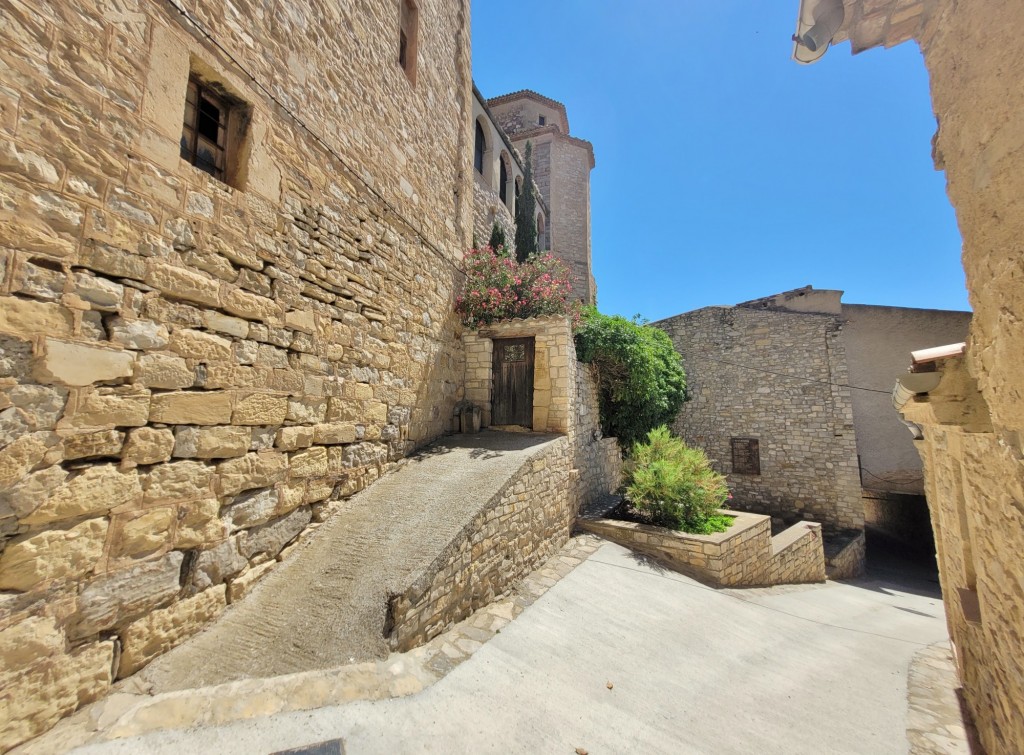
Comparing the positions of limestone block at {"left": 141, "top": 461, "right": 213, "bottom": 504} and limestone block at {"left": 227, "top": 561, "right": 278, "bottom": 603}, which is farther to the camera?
limestone block at {"left": 227, "top": 561, "right": 278, "bottom": 603}

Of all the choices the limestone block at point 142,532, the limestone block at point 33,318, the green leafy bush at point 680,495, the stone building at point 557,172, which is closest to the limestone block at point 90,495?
the limestone block at point 142,532

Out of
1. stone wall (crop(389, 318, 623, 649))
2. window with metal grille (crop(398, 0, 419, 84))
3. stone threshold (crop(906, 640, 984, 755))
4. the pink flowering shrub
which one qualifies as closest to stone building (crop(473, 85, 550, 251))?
Result: the pink flowering shrub

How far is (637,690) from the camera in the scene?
10.7 ft

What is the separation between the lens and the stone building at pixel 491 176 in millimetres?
11641

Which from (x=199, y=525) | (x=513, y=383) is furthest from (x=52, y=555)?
(x=513, y=383)

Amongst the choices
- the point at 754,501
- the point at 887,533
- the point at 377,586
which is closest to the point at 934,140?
the point at 377,586

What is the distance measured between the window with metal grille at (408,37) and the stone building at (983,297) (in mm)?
5280

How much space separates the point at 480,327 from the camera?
24.0 feet

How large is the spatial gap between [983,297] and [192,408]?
4576mm

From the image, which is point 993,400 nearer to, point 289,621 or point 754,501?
point 289,621

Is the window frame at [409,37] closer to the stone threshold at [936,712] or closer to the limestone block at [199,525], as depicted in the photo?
the limestone block at [199,525]

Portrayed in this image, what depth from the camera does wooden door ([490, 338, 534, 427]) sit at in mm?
7105

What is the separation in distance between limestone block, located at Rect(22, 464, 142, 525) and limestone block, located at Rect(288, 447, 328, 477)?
3.86ft

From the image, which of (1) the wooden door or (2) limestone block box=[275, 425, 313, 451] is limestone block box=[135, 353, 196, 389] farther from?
(1) the wooden door
